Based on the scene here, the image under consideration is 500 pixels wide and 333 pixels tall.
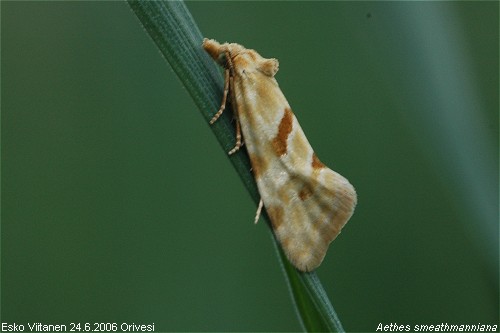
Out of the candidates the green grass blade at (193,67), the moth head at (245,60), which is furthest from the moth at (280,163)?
the green grass blade at (193,67)

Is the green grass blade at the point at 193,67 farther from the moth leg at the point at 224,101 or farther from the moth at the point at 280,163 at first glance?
the moth at the point at 280,163

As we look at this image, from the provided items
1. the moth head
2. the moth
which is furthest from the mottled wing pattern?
the moth head

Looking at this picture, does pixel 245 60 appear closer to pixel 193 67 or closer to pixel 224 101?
pixel 224 101

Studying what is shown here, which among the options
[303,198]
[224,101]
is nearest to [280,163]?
[303,198]

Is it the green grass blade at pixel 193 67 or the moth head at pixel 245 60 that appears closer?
the green grass blade at pixel 193 67

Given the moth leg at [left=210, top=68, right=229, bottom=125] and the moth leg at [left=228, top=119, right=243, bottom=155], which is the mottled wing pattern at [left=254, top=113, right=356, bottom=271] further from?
the moth leg at [left=210, top=68, right=229, bottom=125]

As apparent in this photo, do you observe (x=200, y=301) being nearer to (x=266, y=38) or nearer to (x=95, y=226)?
(x=95, y=226)

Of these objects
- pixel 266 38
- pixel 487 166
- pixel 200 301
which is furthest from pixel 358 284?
pixel 266 38
